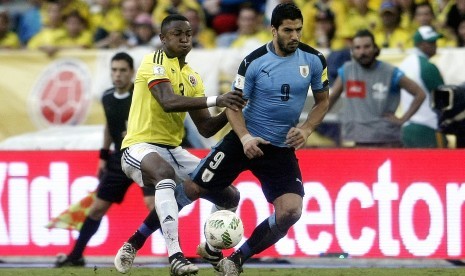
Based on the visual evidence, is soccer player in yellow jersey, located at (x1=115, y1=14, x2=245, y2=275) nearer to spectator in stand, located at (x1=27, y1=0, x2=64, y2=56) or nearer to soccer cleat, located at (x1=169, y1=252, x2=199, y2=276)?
soccer cleat, located at (x1=169, y1=252, x2=199, y2=276)

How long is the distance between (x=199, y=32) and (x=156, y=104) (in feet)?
22.2

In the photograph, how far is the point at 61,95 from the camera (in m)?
15.3

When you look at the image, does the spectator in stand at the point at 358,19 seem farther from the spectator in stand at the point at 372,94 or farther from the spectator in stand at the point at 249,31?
the spectator in stand at the point at 372,94

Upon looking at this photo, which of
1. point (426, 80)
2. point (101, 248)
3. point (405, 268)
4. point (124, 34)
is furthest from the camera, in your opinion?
point (124, 34)

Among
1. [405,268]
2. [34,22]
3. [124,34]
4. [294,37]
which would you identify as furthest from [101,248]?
[34,22]

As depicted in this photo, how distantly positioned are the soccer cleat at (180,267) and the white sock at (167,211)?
0.34ft

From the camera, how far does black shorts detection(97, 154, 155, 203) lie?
11.5 metres

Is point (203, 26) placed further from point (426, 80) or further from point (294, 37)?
point (294, 37)

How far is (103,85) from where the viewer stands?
15203mm

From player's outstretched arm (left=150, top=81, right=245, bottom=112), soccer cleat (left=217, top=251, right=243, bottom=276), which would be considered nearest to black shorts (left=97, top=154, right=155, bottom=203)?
player's outstretched arm (left=150, top=81, right=245, bottom=112)

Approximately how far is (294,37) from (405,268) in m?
3.05

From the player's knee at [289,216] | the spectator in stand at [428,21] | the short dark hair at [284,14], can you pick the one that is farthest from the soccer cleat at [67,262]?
the spectator in stand at [428,21]

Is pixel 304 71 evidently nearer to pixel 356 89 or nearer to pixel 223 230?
pixel 223 230

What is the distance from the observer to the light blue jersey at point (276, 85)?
945 centimetres
